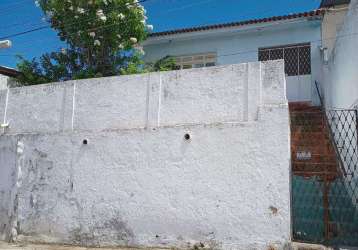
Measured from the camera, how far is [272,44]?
42.1ft

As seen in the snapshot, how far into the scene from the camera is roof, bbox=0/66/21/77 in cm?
1184

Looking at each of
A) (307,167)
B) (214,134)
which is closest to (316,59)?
(307,167)

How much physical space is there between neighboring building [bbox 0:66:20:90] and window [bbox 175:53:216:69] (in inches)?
209

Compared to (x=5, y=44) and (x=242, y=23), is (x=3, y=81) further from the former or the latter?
(x=242, y=23)

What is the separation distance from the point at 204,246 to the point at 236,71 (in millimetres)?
3118

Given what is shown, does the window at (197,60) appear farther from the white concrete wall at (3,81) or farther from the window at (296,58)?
the white concrete wall at (3,81)

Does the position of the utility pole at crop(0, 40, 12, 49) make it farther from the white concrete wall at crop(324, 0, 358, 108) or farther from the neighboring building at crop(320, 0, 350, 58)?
the neighboring building at crop(320, 0, 350, 58)

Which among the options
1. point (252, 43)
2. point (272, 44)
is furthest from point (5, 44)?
point (272, 44)

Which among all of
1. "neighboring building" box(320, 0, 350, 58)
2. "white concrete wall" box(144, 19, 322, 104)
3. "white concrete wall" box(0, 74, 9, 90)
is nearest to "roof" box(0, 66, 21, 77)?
"white concrete wall" box(0, 74, 9, 90)

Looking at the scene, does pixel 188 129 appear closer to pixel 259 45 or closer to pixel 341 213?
pixel 341 213

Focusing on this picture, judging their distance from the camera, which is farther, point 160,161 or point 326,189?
point 160,161

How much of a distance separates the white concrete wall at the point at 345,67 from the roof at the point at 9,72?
29.9 ft

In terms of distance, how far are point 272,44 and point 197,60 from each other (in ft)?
8.47

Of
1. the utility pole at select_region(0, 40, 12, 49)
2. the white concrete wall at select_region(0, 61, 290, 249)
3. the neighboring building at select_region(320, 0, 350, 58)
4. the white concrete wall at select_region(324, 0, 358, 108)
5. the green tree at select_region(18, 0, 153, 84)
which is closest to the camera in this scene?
the white concrete wall at select_region(0, 61, 290, 249)
